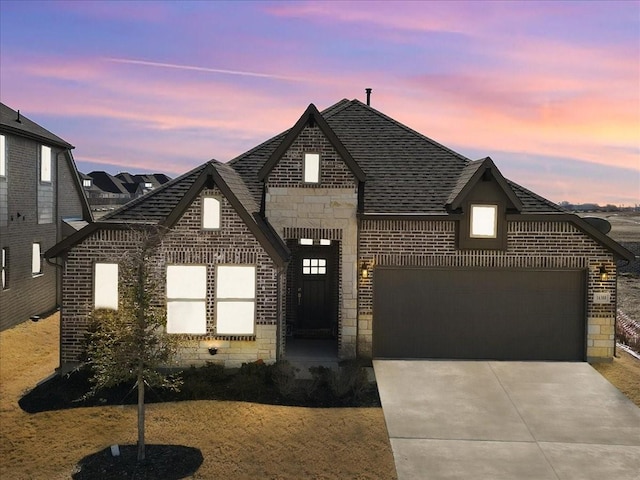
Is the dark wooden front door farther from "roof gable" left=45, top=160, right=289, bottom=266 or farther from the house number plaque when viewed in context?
the house number plaque

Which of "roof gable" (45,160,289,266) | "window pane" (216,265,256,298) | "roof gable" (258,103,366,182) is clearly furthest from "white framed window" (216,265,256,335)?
"roof gable" (258,103,366,182)

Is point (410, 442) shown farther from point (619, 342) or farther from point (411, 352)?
point (619, 342)

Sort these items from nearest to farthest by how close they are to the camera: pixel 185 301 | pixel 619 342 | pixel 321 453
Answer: pixel 321 453
pixel 185 301
pixel 619 342

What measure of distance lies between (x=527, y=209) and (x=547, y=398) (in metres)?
5.61

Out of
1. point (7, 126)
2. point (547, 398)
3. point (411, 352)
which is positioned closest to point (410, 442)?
point (547, 398)

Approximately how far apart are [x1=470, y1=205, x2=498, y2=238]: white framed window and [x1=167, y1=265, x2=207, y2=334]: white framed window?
7389 millimetres

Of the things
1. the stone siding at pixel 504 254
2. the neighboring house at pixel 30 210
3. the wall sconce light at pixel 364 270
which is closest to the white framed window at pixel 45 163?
the neighboring house at pixel 30 210

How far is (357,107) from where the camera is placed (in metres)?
19.4

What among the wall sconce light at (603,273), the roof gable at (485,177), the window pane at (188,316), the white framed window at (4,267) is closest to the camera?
the window pane at (188,316)

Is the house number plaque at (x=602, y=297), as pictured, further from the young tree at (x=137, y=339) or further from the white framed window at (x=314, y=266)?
the young tree at (x=137, y=339)

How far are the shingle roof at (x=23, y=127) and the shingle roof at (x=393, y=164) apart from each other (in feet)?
27.8

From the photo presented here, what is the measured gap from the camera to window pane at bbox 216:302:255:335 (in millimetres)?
13844

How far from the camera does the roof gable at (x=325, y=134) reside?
48.2 ft

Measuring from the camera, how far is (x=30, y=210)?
69.0 feet
